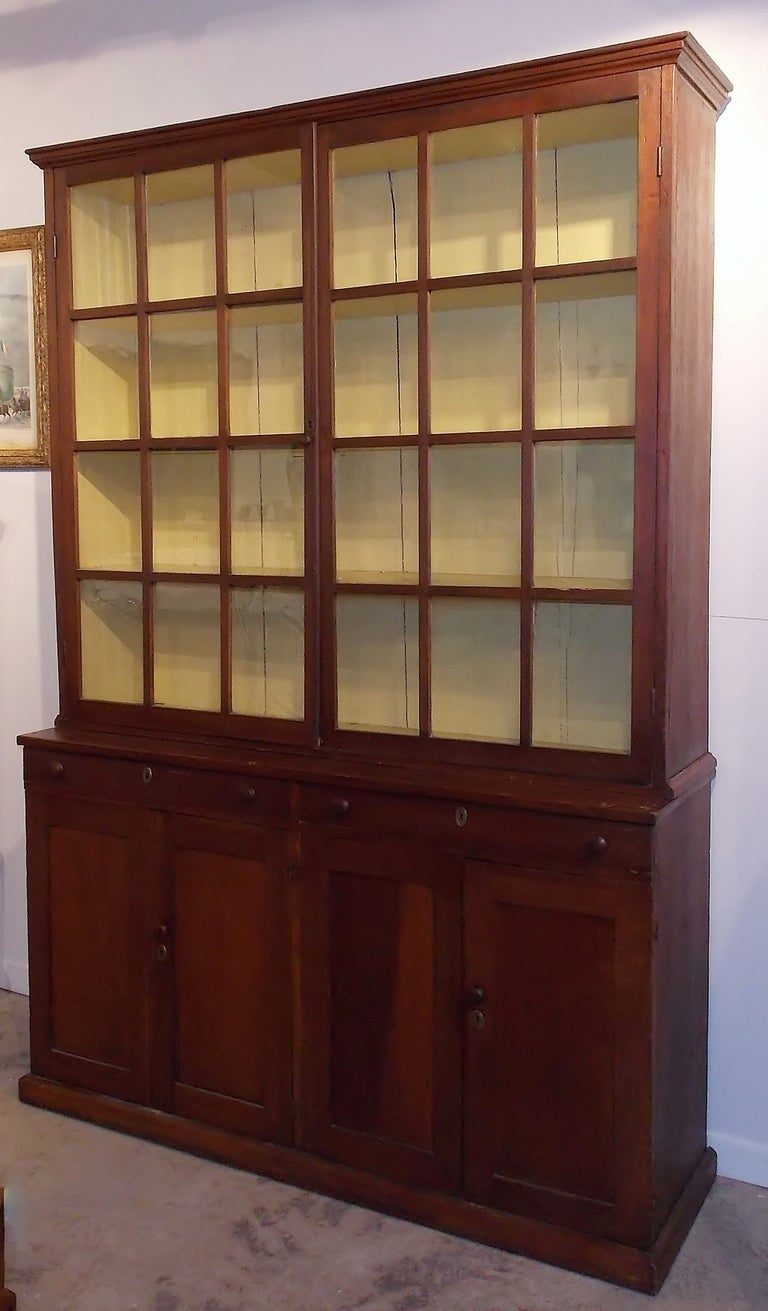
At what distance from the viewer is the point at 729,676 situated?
7.85 ft

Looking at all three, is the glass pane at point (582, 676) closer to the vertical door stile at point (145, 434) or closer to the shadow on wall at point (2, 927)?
the vertical door stile at point (145, 434)

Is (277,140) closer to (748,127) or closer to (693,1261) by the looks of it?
(748,127)

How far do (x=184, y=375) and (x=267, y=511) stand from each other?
35 cm

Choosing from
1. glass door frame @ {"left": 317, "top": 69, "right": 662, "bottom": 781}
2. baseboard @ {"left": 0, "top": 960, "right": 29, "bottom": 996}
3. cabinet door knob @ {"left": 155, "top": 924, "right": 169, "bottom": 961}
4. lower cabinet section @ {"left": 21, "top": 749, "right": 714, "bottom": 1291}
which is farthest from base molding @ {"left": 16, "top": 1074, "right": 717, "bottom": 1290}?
glass door frame @ {"left": 317, "top": 69, "right": 662, "bottom": 781}

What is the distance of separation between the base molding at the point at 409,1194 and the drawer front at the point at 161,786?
666 millimetres

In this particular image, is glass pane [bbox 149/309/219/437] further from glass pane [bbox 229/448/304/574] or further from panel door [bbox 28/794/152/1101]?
panel door [bbox 28/794/152/1101]

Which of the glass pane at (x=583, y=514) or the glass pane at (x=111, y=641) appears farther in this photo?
the glass pane at (x=111, y=641)

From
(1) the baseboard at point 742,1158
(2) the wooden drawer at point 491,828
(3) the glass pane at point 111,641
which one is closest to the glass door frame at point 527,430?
(2) the wooden drawer at point 491,828

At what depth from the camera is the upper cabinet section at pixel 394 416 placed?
2.12m

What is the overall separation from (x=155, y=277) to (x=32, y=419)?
31.4 inches

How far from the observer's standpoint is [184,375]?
2.59 metres

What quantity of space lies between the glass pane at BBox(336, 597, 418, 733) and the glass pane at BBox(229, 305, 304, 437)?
15.6 inches

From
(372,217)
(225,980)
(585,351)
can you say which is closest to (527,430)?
(585,351)

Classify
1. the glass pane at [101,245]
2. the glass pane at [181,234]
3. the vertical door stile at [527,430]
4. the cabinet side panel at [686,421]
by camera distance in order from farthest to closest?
the glass pane at [101,245] < the glass pane at [181,234] < the vertical door stile at [527,430] < the cabinet side panel at [686,421]
